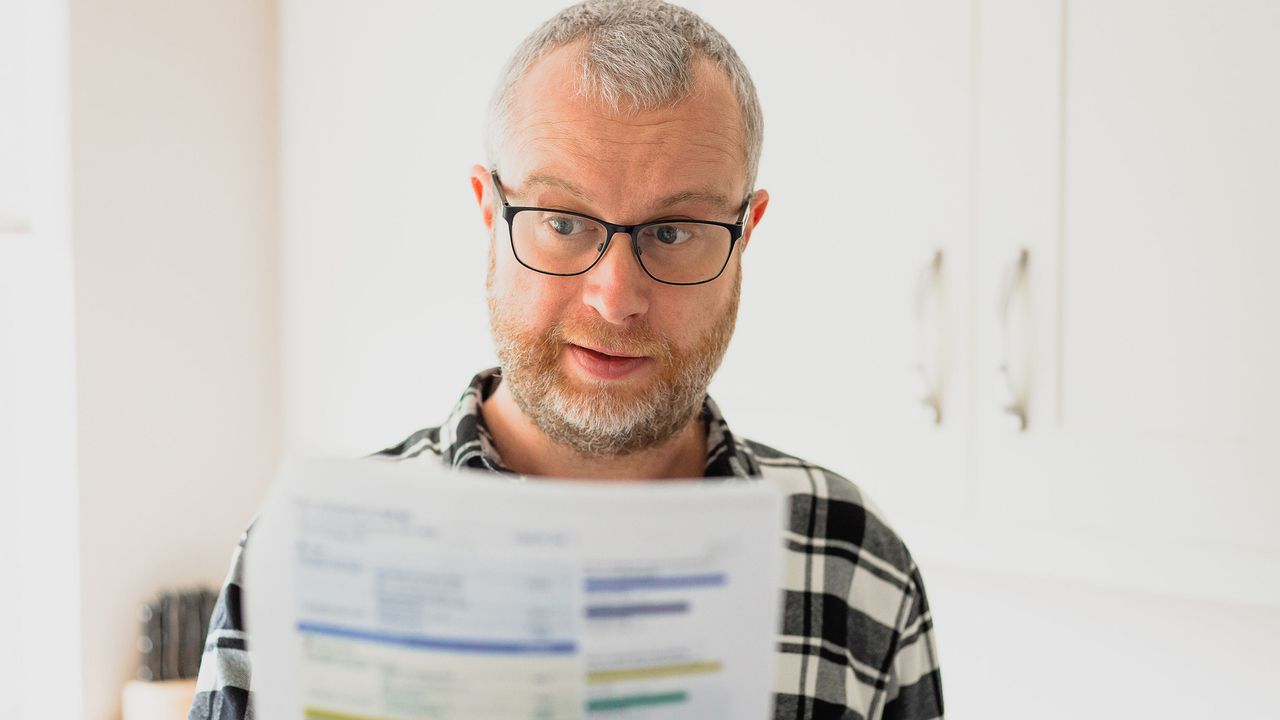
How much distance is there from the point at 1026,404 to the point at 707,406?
1.89ft

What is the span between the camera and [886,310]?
63.9 inches

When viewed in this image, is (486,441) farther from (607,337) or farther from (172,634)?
(172,634)

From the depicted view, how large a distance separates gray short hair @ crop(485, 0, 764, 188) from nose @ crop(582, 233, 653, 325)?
0.37 feet

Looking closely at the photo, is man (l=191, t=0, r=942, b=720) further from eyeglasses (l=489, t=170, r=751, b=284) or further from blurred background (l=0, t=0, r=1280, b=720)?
blurred background (l=0, t=0, r=1280, b=720)

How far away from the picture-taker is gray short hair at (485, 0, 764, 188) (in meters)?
0.94

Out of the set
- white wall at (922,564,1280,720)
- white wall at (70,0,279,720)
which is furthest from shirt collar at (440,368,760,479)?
white wall at (70,0,279,720)

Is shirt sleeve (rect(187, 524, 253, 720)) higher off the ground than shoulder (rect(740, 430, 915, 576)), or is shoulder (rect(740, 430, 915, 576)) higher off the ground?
shoulder (rect(740, 430, 915, 576))

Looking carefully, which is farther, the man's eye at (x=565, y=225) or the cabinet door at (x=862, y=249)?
the cabinet door at (x=862, y=249)

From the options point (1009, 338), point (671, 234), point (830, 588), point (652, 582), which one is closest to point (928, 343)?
point (1009, 338)

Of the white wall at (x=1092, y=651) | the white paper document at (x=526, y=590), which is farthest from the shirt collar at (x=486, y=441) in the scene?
the white wall at (x=1092, y=651)

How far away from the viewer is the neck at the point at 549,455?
102 centimetres

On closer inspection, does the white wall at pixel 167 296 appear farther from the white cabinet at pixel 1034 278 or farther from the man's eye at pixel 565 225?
the man's eye at pixel 565 225

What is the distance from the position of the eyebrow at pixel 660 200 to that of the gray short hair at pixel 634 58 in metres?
0.06

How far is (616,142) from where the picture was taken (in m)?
0.94
